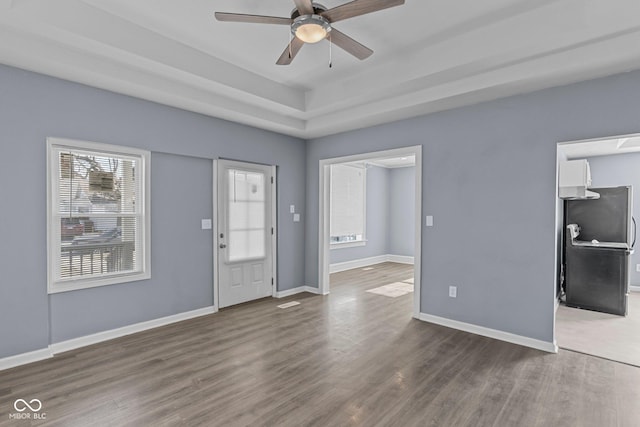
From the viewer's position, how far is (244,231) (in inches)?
196

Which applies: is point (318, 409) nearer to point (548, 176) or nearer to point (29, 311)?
point (29, 311)

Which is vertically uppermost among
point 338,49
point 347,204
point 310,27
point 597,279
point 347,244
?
point 338,49

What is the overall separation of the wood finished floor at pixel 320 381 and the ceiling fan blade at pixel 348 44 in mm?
2696

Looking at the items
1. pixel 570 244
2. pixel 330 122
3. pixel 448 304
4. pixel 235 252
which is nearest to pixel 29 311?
pixel 235 252

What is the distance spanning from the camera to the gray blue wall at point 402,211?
8675 millimetres

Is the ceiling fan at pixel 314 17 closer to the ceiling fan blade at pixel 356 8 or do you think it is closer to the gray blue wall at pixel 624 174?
the ceiling fan blade at pixel 356 8

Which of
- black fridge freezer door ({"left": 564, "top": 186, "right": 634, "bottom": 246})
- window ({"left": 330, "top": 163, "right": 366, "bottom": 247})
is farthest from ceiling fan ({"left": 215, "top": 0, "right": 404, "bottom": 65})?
window ({"left": 330, "top": 163, "right": 366, "bottom": 247})

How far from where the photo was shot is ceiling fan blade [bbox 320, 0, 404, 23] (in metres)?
2.05

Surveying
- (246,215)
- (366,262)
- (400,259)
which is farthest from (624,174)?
(246,215)

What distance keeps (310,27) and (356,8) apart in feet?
1.10

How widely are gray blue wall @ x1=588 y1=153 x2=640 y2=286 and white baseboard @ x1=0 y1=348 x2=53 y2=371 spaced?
8293mm

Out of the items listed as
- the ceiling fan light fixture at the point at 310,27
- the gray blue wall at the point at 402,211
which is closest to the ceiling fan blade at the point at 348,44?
the ceiling fan light fixture at the point at 310,27

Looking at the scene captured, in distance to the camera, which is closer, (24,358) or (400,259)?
(24,358)

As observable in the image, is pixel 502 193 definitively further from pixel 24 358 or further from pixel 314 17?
pixel 24 358
